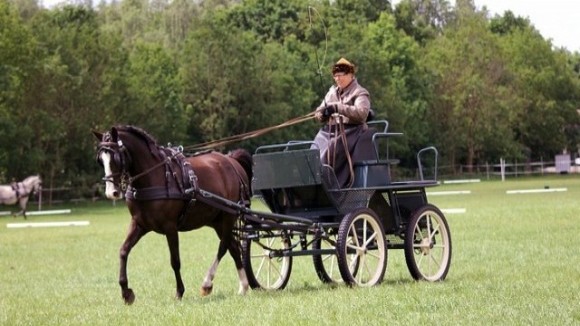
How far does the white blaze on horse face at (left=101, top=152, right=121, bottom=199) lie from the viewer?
11203 millimetres

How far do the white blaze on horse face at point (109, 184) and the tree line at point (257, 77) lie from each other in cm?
3587

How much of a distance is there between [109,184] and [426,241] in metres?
4.21

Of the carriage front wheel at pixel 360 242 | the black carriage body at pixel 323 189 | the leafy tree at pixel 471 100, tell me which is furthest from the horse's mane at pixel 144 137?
the leafy tree at pixel 471 100

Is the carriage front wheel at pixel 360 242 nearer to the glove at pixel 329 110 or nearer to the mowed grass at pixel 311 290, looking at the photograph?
the mowed grass at pixel 311 290

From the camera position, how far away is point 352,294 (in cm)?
1113

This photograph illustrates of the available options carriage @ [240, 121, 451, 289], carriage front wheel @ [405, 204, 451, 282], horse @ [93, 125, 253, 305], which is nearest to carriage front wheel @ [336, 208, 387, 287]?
carriage @ [240, 121, 451, 289]

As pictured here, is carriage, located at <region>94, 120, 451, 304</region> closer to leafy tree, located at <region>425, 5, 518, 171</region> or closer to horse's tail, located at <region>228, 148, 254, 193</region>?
horse's tail, located at <region>228, 148, 254, 193</region>

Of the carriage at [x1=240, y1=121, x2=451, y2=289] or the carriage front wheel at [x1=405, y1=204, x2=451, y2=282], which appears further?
the carriage front wheel at [x1=405, y1=204, x2=451, y2=282]

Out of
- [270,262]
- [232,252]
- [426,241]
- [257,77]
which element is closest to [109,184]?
[232,252]

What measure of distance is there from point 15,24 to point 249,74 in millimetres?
21755

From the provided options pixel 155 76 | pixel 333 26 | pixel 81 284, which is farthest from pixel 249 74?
pixel 81 284

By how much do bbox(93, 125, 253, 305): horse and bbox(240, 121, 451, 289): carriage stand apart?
0.52 metres

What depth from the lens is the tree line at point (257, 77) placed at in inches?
2287

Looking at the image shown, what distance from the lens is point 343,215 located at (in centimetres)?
1276
